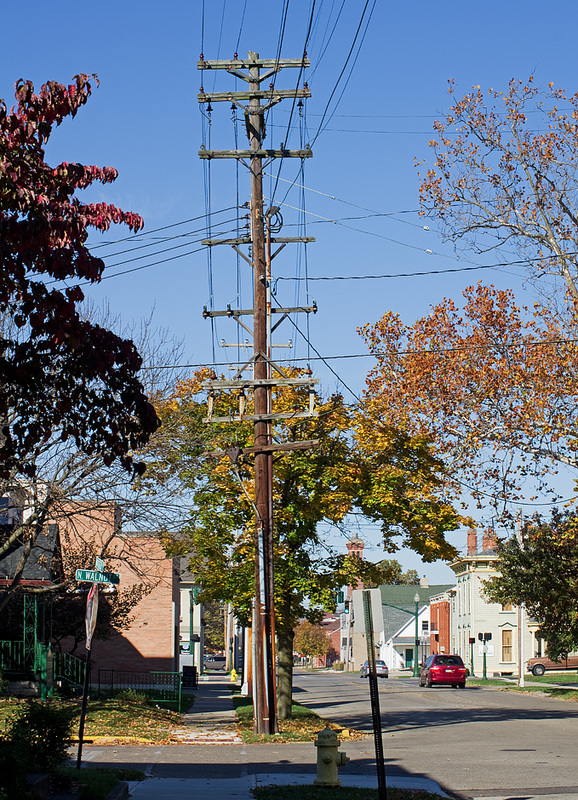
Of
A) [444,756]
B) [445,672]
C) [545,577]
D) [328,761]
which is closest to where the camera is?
[328,761]

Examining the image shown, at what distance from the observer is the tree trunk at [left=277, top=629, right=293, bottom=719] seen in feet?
81.9

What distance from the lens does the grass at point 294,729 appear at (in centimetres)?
2055

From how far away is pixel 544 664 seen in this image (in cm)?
6838

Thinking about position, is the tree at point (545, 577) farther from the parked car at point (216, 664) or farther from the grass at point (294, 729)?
the parked car at point (216, 664)

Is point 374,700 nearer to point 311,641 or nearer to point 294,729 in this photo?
point 294,729

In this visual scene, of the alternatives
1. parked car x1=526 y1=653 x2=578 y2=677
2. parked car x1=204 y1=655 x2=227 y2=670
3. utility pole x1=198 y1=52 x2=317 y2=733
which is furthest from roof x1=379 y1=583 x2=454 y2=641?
utility pole x1=198 y1=52 x2=317 y2=733

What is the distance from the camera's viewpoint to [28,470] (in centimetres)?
925

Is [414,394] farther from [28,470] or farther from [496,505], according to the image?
[28,470]

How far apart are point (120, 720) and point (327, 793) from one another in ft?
35.5

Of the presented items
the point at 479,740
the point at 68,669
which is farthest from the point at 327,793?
the point at 68,669

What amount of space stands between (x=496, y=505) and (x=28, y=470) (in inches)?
668

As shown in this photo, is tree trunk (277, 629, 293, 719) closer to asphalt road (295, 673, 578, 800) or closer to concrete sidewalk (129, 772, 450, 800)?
asphalt road (295, 673, 578, 800)

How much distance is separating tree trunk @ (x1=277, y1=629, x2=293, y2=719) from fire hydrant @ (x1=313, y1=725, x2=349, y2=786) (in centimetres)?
1112

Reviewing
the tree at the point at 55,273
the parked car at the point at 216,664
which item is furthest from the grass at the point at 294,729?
the parked car at the point at 216,664
